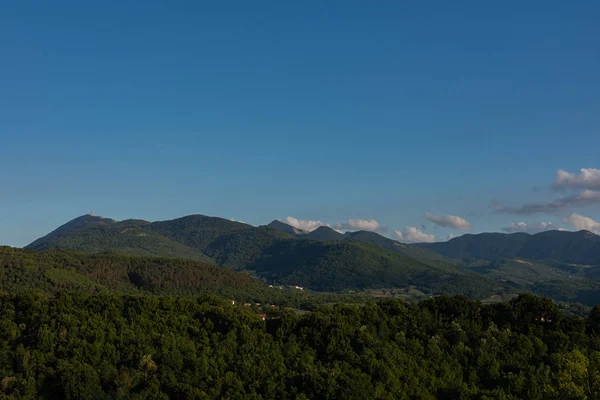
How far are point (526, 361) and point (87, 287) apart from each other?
137m

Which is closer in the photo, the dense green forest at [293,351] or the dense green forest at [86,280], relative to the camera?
the dense green forest at [293,351]

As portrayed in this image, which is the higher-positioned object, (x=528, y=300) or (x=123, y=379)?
(x=528, y=300)

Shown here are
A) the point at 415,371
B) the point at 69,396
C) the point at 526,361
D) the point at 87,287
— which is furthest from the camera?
the point at 87,287

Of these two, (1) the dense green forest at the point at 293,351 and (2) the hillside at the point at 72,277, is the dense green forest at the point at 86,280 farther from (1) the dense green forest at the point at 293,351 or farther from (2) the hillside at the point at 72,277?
(1) the dense green forest at the point at 293,351

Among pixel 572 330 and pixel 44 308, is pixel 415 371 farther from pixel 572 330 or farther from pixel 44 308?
pixel 44 308

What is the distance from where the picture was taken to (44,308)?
7188 centimetres

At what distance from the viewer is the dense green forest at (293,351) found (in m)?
52.0

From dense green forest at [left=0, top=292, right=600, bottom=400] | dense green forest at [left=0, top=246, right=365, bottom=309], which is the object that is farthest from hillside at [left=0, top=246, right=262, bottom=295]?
dense green forest at [left=0, top=292, right=600, bottom=400]

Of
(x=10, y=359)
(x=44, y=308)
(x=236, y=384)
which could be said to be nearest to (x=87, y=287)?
→ (x=44, y=308)

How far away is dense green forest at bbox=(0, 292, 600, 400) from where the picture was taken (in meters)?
52.0

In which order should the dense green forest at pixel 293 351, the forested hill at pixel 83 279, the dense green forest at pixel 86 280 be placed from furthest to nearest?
the dense green forest at pixel 86 280, the forested hill at pixel 83 279, the dense green forest at pixel 293 351

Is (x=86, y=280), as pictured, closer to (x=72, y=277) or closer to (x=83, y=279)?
(x=83, y=279)

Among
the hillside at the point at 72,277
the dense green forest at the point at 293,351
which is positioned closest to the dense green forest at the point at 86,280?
the hillside at the point at 72,277

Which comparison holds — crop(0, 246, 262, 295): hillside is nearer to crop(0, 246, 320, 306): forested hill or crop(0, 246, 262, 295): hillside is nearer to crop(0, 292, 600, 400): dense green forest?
crop(0, 246, 320, 306): forested hill
